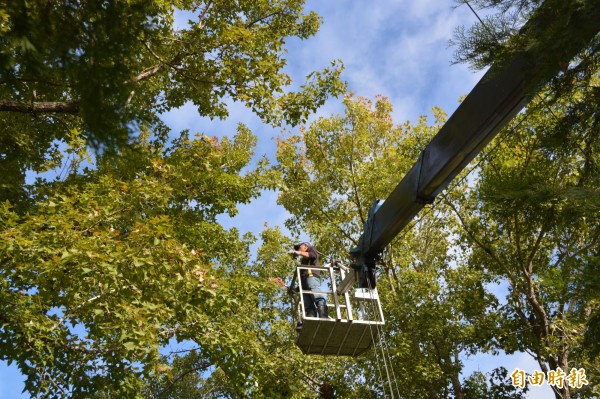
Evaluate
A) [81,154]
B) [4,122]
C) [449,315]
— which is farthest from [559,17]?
[449,315]

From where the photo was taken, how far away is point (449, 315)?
43.2ft

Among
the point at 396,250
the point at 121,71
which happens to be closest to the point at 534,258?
the point at 396,250

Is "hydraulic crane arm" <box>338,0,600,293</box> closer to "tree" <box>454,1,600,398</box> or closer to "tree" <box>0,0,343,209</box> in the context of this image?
"tree" <box>454,1,600,398</box>

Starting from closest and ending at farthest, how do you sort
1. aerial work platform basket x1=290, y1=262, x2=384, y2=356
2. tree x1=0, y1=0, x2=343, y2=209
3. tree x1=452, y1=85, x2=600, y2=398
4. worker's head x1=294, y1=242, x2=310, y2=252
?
tree x1=0, y1=0, x2=343, y2=209 → aerial work platform basket x1=290, y1=262, x2=384, y2=356 → worker's head x1=294, y1=242, x2=310, y2=252 → tree x1=452, y1=85, x2=600, y2=398

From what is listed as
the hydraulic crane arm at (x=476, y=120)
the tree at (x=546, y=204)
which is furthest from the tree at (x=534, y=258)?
the hydraulic crane arm at (x=476, y=120)

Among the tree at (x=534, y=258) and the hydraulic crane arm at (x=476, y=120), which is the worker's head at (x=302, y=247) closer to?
the hydraulic crane arm at (x=476, y=120)

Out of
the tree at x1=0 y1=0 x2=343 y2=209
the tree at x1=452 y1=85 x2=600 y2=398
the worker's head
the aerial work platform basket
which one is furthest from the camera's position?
the tree at x1=452 y1=85 x2=600 y2=398

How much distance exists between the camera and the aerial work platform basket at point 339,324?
7703 millimetres

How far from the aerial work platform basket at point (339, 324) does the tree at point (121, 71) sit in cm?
290

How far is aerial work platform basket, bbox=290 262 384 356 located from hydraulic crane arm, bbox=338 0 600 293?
10.0 inches

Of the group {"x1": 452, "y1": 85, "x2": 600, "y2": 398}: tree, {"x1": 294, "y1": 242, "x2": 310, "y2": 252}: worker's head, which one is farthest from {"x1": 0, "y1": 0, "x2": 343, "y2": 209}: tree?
→ {"x1": 452, "y1": 85, "x2": 600, "y2": 398}: tree

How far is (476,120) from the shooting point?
591cm

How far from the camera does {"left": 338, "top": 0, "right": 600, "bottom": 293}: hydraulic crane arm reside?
12.3 feet

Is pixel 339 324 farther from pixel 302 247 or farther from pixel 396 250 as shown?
pixel 396 250
